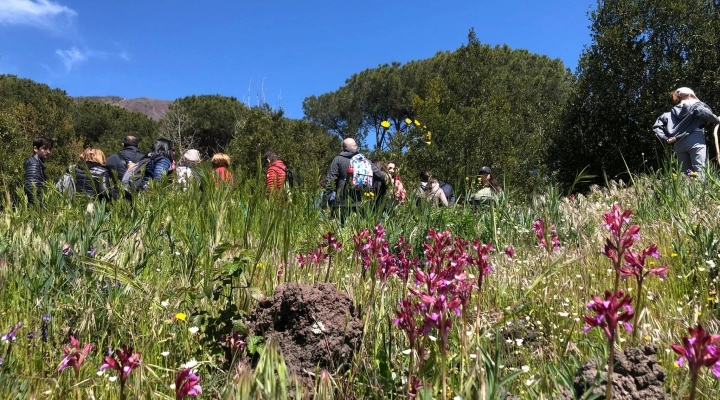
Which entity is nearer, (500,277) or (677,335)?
(677,335)

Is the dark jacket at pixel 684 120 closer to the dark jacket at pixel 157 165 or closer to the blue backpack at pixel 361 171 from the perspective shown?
the blue backpack at pixel 361 171

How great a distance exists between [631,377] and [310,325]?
3.09 ft

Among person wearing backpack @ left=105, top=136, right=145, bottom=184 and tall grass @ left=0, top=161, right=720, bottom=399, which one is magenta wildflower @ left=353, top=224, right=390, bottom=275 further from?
person wearing backpack @ left=105, top=136, right=145, bottom=184

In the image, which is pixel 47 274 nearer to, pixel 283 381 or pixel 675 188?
pixel 283 381

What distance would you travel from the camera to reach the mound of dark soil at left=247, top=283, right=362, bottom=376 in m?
1.57

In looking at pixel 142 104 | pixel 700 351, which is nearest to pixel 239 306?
pixel 700 351

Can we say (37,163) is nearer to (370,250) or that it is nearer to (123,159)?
(123,159)

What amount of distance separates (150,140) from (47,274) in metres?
36.9

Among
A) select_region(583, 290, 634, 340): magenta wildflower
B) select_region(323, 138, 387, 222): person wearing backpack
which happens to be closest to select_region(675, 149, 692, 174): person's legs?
select_region(323, 138, 387, 222): person wearing backpack

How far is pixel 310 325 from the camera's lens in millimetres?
1641

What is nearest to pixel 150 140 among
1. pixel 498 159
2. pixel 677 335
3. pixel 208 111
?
pixel 208 111

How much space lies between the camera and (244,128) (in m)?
19.6

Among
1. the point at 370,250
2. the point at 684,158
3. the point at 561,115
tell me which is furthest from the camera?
the point at 561,115

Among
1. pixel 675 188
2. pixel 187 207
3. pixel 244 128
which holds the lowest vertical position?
pixel 187 207
